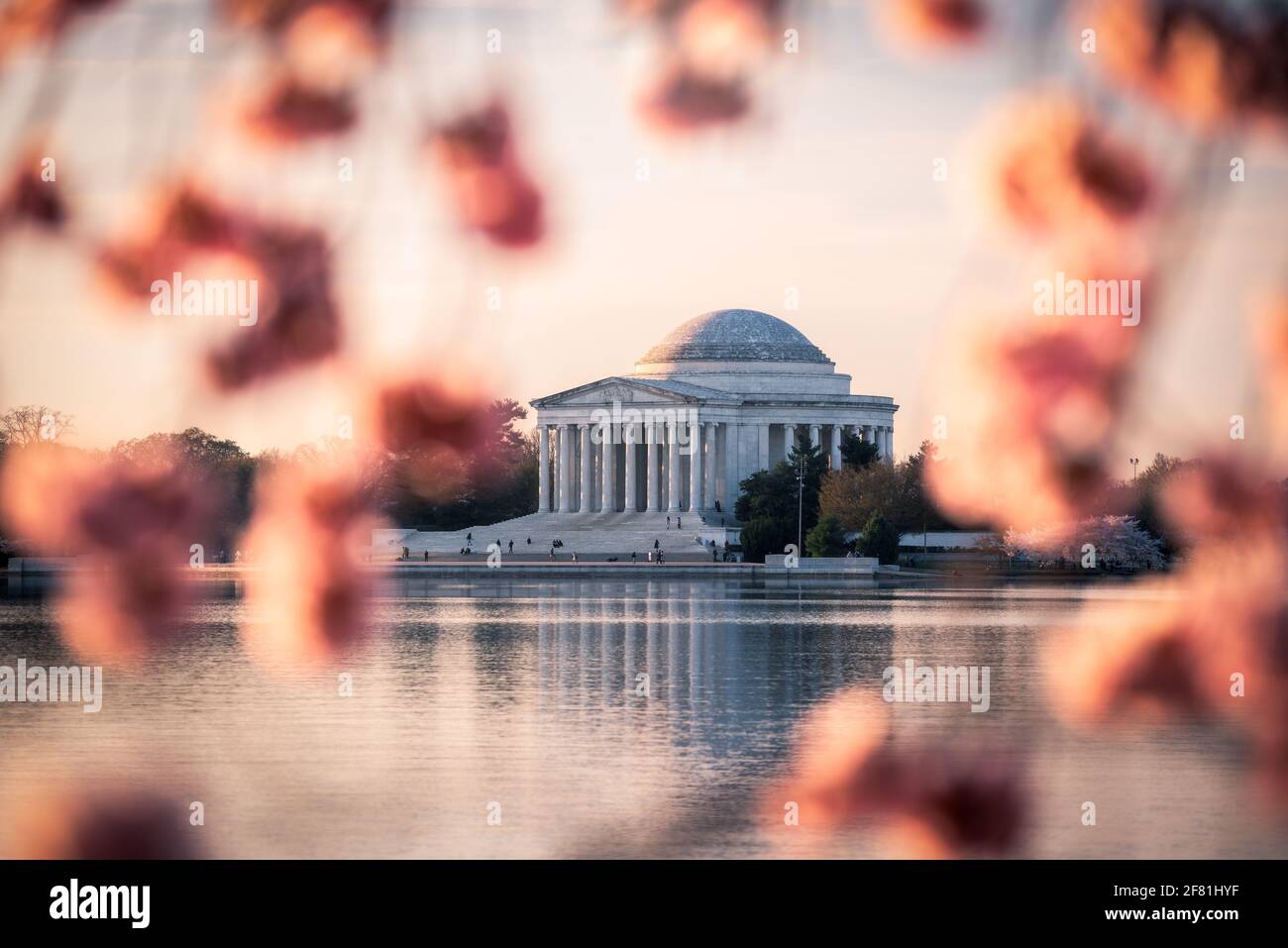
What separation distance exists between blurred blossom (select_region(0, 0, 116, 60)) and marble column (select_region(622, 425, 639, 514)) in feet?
445

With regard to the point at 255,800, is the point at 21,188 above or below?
above

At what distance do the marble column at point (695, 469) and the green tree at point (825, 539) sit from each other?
3088cm

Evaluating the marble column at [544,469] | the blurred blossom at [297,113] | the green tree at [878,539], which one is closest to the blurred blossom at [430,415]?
the blurred blossom at [297,113]

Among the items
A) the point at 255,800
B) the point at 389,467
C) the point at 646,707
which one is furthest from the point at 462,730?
the point at 389,467

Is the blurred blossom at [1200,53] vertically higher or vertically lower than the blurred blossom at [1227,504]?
higher

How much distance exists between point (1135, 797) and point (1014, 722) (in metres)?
5.99

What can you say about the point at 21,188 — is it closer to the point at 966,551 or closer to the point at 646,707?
the point at 646,707

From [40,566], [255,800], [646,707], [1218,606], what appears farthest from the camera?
[40,566]

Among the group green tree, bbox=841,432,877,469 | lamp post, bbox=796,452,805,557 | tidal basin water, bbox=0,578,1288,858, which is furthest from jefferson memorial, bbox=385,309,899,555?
tidal basin water, bbox=0,578,1288,858

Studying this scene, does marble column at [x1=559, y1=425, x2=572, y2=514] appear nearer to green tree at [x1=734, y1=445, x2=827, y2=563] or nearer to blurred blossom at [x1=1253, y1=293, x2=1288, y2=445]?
green tree at [x1=734, y1=445, x2=827, y2=563]

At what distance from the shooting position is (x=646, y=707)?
32.3m

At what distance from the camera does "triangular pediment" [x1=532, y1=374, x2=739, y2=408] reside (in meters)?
135

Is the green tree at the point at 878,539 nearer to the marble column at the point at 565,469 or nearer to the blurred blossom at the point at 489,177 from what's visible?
the marble column at the point at 565,469

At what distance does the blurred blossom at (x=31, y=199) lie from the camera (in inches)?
159
